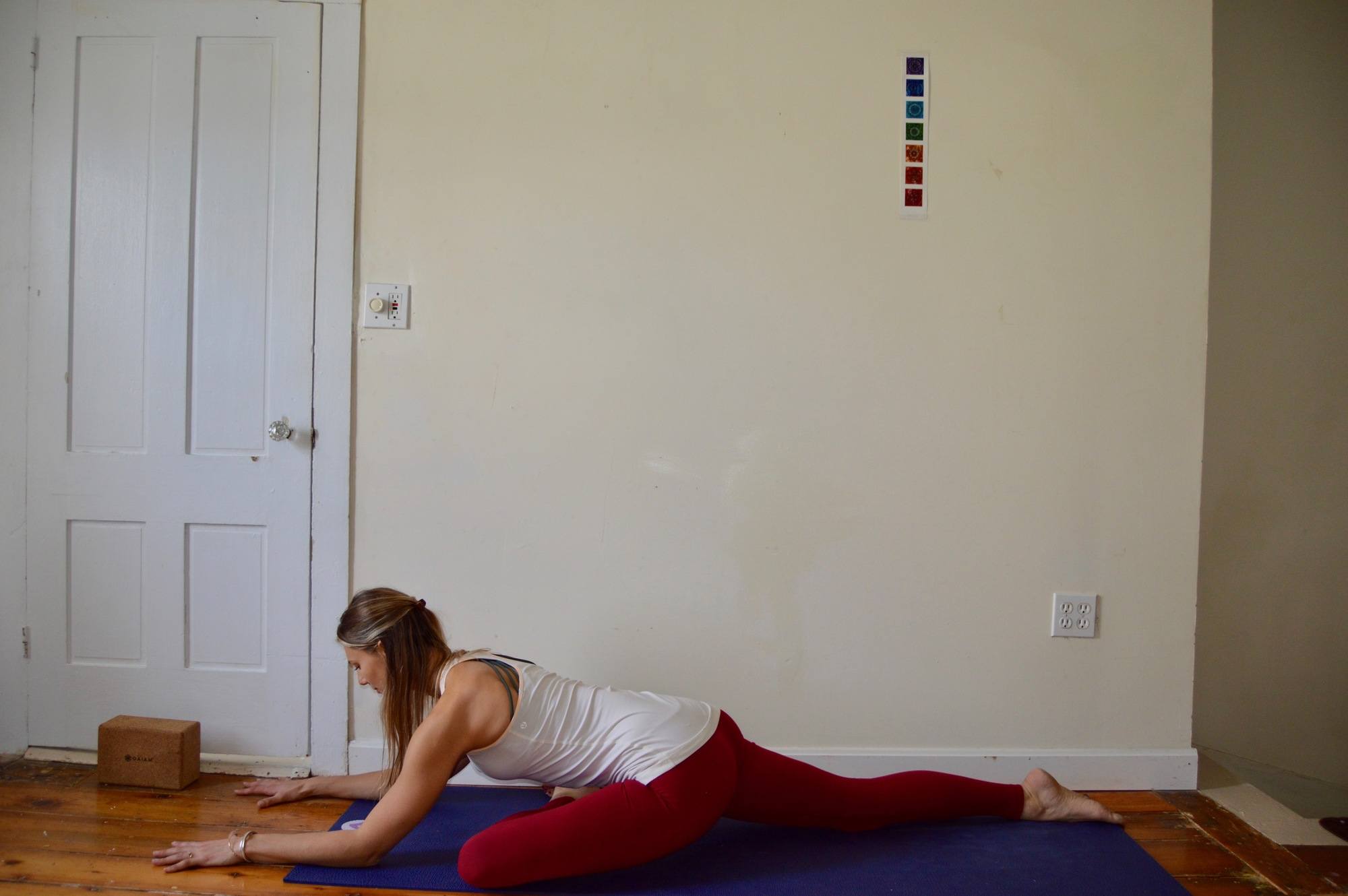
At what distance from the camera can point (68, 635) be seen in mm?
2434

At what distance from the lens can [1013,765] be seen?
2.40 metres

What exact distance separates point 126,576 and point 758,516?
1.87 metres

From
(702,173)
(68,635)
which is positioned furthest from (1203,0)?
(68,635)

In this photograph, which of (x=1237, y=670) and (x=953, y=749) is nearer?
(x=953, y=749)

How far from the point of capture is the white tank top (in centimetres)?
176

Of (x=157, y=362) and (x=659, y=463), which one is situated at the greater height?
(x=157, y=362)

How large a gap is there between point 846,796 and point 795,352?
1.19 m

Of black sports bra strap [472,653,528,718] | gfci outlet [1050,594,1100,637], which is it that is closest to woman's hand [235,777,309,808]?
black sports bra strap [472,653,528,718]

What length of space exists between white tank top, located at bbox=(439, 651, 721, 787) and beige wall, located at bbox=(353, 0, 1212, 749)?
555 millimetres

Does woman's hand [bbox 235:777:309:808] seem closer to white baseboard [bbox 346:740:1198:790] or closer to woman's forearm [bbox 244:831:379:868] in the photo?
white baseboard [bbox 346:740:1198:790]

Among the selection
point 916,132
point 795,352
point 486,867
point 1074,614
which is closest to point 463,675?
point 486,867

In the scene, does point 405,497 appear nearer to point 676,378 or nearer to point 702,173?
point 676,378

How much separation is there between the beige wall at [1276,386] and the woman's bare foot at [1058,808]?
958 millimetres

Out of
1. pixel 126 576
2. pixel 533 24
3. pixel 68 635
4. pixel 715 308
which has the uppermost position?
pixel 533 24
